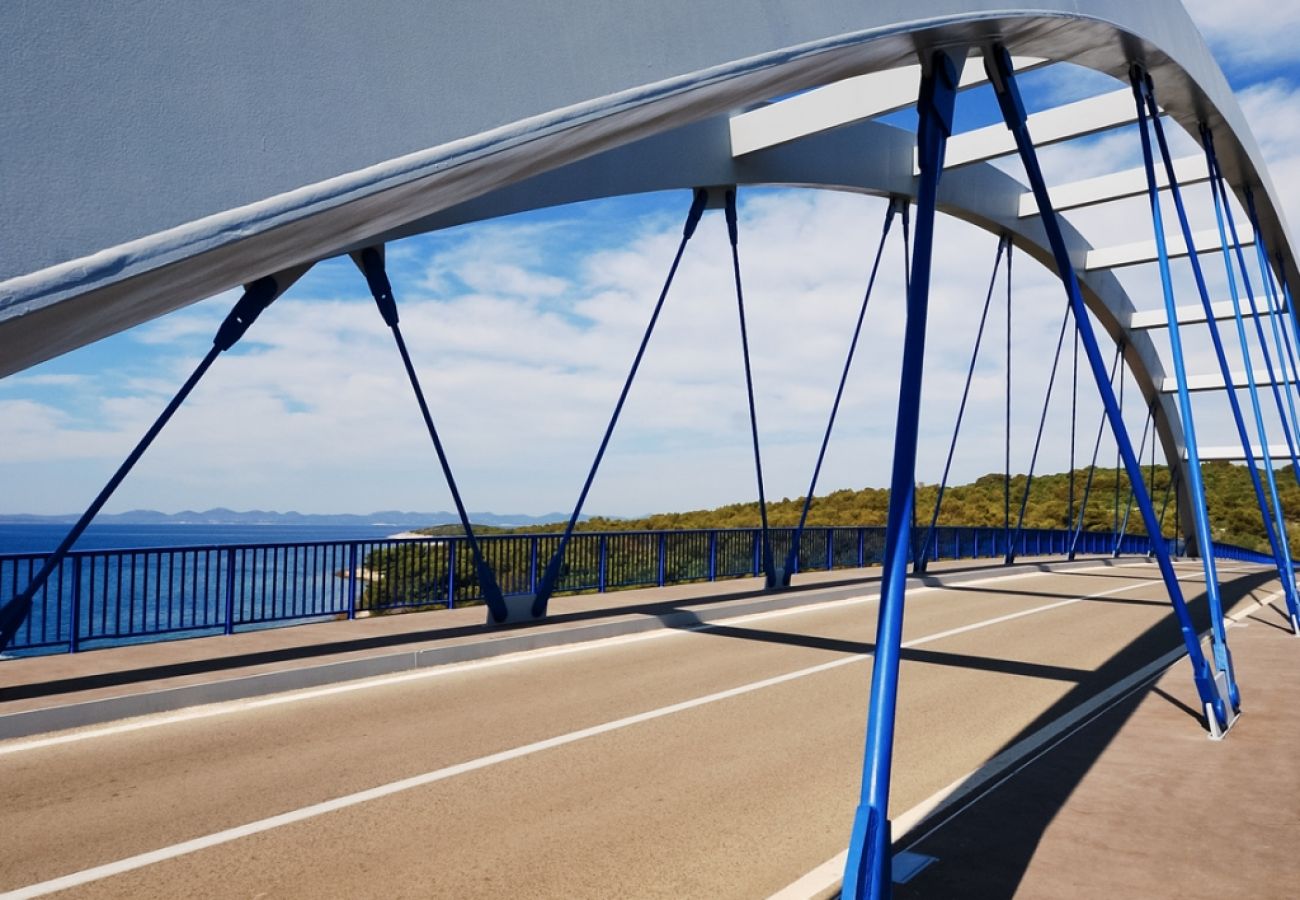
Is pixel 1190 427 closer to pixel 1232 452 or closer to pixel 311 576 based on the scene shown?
pixel 311 576

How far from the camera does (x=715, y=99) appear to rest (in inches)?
145

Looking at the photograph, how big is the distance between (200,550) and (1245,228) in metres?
21.3

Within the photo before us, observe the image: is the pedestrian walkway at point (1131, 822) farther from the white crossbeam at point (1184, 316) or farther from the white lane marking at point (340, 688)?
the white crossbeam at point (1184, 316)

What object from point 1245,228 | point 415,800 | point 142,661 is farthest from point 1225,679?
point 1245,228

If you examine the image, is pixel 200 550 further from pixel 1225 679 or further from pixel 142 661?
pixel 1225 679

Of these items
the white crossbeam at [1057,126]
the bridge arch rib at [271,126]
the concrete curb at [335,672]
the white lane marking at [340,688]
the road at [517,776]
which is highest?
the white crossbeam at [1057,126]

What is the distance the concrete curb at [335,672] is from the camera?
7348 mm

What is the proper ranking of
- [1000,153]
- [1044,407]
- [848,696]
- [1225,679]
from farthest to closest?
[1044,407] → [1000,153] → [848,696] → [1225,679]

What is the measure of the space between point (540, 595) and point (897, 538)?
9.15 m

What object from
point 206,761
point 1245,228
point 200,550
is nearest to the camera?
point 206,761

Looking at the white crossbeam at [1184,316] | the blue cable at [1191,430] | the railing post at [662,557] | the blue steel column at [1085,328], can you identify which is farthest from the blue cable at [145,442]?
the white crossbeam at [1184,316]

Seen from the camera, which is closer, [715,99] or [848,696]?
[715,99]

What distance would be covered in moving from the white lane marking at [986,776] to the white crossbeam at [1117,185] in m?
11.8

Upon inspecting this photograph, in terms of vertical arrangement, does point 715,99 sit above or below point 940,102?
below
